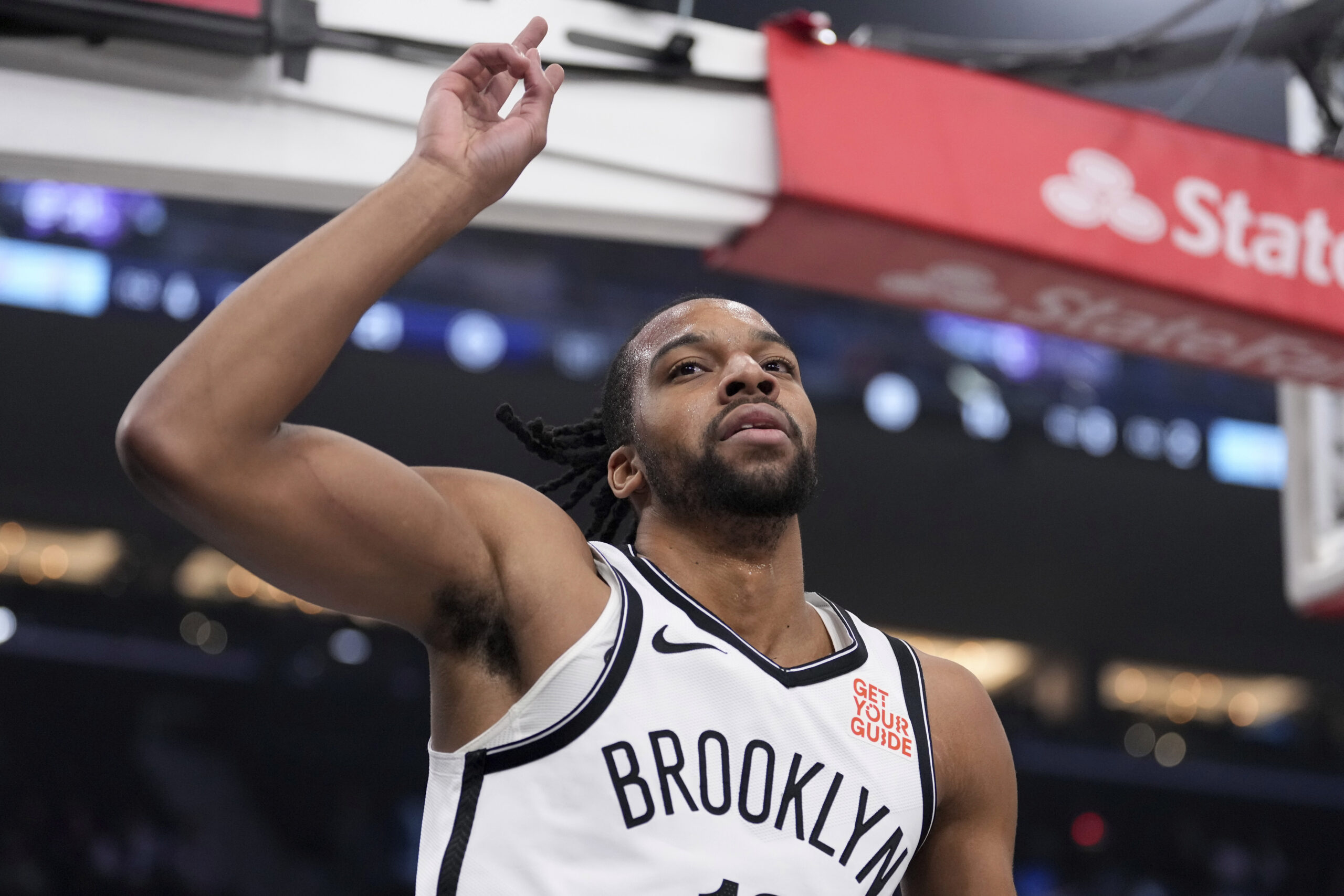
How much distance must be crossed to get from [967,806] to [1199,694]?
501 inches

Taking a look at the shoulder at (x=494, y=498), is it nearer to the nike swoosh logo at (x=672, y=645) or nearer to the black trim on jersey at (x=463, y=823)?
the nike swoosh logo at (x=672, y=645)

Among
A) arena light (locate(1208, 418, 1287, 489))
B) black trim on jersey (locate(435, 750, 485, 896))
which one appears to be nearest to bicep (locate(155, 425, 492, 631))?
black trim on jersey (locate(435, 750, 485, 896))

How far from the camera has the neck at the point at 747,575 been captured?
1.91 meters

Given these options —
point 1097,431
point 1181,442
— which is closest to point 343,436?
point 1097,431

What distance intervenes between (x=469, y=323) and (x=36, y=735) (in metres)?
5.44

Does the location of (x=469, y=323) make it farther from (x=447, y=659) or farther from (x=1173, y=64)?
(x=447, y=659)

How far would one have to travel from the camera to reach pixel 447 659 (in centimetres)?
166

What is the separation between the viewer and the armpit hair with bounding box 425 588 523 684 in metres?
1.63

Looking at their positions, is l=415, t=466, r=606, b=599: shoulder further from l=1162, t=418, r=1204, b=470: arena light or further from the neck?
l=1162, t=418, r=1204, b=470: arena light

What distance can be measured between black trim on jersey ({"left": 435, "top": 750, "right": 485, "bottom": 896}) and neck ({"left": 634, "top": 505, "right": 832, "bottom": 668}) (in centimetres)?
42

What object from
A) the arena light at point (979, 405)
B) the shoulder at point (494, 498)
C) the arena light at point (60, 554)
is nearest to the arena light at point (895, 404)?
the arena light at point (979, 405)

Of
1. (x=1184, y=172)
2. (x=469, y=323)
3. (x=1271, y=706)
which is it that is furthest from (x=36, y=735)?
(x=1271, y=706)

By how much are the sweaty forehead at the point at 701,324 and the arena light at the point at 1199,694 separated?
11.3m

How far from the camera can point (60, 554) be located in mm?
11812
